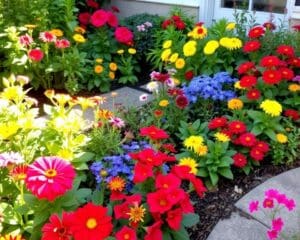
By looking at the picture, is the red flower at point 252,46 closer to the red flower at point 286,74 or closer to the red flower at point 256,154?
the red flower at point 286,74

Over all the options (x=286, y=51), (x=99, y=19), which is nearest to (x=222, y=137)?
(x=286, y=51)

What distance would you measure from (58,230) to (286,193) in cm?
155

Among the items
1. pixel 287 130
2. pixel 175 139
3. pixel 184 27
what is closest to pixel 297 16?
pixel 184 27

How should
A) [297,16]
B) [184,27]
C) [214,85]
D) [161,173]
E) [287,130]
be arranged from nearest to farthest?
[161,173] → [287,130] → [214,85] → [297,16] → [184,27]

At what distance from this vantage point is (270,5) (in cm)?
483

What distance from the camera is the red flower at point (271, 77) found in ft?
9.87

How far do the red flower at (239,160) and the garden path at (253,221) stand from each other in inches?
7.2

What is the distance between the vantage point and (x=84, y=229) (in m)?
1.58

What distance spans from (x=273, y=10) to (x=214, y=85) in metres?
2.21

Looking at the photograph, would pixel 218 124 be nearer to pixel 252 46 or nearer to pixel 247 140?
pixel 247 140

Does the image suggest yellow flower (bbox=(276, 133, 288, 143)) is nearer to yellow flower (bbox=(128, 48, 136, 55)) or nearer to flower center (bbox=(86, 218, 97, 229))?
→ flower center (bbox=(86, 218, 97, 229))

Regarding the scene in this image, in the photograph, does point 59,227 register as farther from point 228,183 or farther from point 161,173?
point 228,183

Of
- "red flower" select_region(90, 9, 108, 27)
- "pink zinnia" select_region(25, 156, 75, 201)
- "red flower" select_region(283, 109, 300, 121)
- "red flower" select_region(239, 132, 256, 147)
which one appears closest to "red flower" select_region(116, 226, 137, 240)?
"pink zinnia" select_region(25, 156, 75, 201)

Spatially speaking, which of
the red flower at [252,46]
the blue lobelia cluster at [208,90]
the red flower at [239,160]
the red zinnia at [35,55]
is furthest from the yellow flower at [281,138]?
the red zinnia at [35,55]
